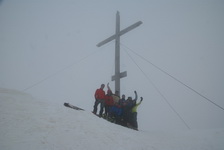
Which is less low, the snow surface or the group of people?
the group of people

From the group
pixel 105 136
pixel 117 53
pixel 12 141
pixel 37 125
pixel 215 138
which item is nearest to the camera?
pixel 12 141

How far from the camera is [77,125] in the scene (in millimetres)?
5617

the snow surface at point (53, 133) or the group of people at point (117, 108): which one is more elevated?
the group of people at point (117, 108)

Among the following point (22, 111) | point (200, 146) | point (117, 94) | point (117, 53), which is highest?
point (117, 53)

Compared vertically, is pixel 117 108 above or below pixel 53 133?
above

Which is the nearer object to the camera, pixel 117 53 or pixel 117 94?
pixel 117 94

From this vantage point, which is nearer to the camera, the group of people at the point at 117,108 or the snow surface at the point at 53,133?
the snow surface at the point at 53,133

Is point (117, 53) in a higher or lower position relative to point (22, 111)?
higher

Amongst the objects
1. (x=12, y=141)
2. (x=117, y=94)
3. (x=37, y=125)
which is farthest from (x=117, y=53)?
(x=12, y=141)

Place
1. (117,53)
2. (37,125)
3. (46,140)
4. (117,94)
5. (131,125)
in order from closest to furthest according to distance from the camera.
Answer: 1. (46,140)
2. (37,125)
3. (131,125)
4. (117,94)
5. (117,53)

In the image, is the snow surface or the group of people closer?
the snow surface

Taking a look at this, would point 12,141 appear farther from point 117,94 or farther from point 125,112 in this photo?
point 117,94

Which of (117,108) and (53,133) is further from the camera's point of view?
(117,108)

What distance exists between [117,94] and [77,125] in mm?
5247
